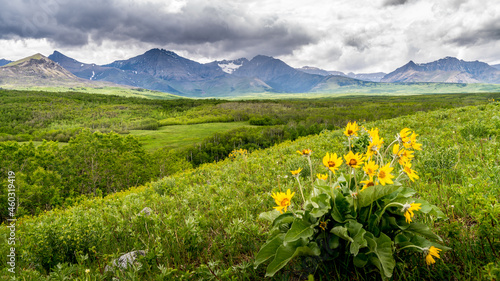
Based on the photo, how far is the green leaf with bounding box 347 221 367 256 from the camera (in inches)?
75.5

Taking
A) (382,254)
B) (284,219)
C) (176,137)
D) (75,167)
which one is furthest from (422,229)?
(176,137)

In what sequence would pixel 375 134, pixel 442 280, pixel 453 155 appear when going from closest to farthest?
pixel 442 280, pixel 375 134, pixel 453 155

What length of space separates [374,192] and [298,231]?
Result: 29.3 inches

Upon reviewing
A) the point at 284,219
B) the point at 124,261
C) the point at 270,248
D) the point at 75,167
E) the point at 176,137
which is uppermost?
the point at 284,219

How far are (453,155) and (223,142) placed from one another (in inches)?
4055

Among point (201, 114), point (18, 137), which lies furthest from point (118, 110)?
point (18, 137)

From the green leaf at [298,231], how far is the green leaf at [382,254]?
480mm

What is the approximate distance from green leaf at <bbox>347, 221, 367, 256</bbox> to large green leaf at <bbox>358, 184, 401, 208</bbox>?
24cm

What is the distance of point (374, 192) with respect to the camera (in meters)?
2.10

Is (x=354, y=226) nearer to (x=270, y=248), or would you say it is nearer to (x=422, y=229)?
(x=422, y=229)

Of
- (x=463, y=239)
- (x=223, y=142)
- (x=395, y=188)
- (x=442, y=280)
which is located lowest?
(x=223, y=142)

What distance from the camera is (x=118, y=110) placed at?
200 metres

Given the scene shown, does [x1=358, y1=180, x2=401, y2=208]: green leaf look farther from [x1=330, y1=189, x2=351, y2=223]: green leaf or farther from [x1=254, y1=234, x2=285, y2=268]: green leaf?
[x1=254, y1=234, x2=285, y2=268]: green leaf

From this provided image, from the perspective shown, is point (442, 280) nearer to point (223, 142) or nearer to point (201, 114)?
point (223, 142)
